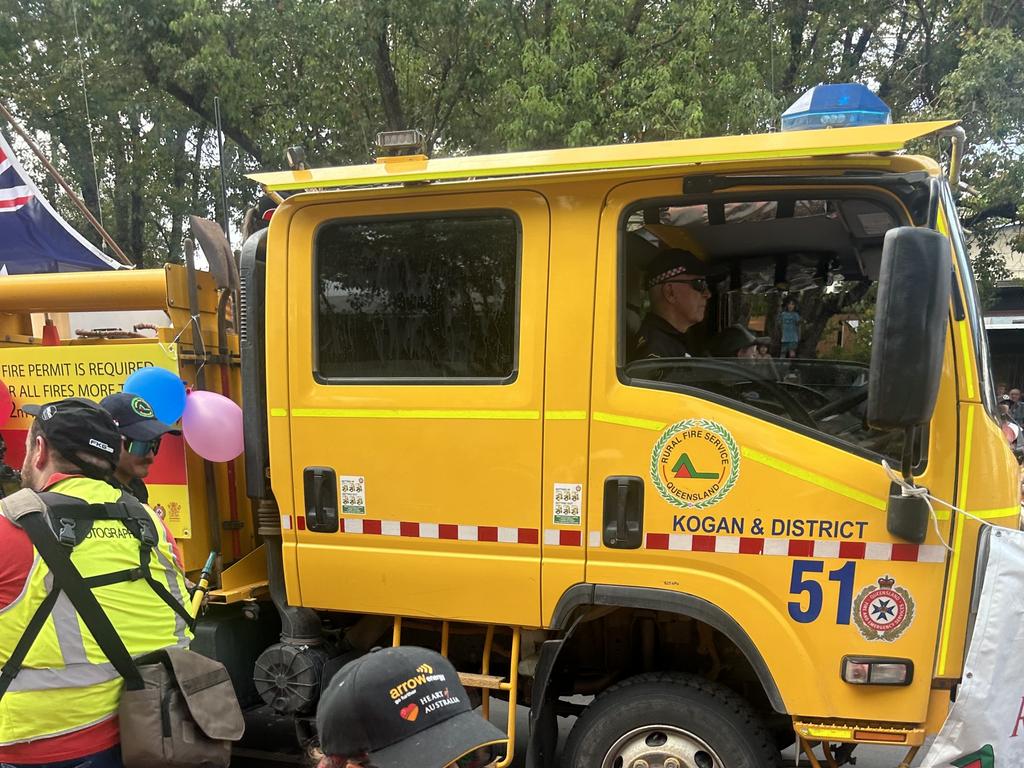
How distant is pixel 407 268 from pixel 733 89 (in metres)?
6.59

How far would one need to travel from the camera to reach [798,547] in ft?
7.71

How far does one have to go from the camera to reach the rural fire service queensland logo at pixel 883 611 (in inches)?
90.1

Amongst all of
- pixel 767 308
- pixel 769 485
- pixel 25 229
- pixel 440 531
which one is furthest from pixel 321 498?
pixel 25 229

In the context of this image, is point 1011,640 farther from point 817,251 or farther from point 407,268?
point 407,268

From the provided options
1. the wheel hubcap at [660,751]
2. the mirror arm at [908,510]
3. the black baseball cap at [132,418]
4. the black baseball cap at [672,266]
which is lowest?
the wheel hubcap at [660,751]

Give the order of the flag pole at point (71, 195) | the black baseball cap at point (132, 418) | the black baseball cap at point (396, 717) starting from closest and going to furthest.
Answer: the black baseball cap at point (396, 717)
the black baseball cap at point (132, 418)
the flag pole at point (71, 195)

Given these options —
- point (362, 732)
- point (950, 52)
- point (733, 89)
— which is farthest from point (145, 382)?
point (950, 52)

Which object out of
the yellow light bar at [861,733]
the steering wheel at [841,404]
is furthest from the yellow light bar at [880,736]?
the steering wheel at [841,404]

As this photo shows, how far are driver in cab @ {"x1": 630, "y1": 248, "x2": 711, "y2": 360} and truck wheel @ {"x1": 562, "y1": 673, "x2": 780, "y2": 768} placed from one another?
117 cm

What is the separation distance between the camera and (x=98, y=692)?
207cm

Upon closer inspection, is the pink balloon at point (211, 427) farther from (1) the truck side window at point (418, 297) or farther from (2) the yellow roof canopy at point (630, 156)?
(2) the yellow roof canopy at point (630, 156)

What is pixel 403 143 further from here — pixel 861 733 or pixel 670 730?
pixel 861 733

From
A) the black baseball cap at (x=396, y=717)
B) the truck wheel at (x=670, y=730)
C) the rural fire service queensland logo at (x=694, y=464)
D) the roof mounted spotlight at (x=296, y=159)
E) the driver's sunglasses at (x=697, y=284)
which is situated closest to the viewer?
the black baseball cap at (x=396, y=717)

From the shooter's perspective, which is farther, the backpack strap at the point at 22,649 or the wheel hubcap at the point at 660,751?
the wheel hubcap at the point at 660,751
